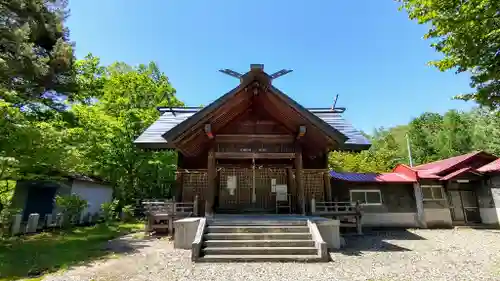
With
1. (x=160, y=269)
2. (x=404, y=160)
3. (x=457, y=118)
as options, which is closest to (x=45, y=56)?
(x=160, y=269)

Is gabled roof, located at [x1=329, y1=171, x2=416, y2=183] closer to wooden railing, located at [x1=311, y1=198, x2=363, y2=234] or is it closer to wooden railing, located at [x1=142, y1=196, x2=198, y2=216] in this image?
wooden railing, located at [x1=311, y1=198, x2=363, y2=234]

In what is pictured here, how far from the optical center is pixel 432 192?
16188 millimetres

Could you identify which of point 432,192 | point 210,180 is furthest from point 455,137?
point 210,180

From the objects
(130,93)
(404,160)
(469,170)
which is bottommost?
(469,170)

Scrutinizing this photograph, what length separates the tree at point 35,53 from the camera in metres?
11.8

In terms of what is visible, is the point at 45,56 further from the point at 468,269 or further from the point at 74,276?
the point at 468,269

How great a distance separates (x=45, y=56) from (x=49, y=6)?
12.3 feet

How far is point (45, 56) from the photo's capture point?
46.8ft

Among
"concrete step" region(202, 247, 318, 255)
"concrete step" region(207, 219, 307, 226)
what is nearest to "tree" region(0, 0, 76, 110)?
"concrete step" region(207, 219, 307, 226)

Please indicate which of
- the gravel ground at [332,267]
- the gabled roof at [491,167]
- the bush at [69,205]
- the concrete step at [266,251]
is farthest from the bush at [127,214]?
the gabled roof at [491,167]

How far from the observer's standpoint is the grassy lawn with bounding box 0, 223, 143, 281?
21.9 ft

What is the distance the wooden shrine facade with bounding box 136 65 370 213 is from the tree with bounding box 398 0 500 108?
4.29 meters

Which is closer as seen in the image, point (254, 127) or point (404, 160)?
point (254, 127)

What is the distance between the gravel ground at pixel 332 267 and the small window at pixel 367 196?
665cm
